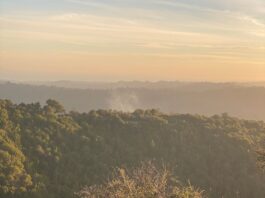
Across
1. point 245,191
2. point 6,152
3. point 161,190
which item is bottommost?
point 245,191

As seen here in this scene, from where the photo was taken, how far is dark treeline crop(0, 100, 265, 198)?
278 feet

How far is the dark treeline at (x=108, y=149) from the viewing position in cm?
8488

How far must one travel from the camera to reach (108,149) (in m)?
101

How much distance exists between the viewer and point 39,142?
9494 cm

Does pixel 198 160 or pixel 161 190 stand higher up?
pixel 161 190

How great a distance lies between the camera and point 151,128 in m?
118

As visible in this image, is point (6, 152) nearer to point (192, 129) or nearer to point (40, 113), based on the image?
point (40, 113)

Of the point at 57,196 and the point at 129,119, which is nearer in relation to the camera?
the point at 57,196

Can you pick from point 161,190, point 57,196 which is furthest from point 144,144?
point 161,190

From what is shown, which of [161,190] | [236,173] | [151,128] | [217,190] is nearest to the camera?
[161,190]

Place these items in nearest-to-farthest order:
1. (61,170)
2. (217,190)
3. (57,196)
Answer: (57,196) → (61,170) → (217,190)

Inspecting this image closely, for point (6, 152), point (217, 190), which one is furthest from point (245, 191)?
point (6, 152)

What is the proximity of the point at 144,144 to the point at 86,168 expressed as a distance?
2128 cm

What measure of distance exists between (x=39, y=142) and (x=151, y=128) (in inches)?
1217
